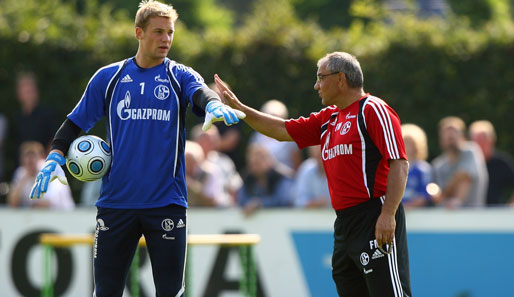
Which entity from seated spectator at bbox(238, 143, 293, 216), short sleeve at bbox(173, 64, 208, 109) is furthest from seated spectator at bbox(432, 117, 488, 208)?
short sleeve at bbox(173, 64, 208, 109)

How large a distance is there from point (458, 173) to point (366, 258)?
4818 millimetres

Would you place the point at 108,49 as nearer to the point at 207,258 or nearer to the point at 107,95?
the point at 207,258

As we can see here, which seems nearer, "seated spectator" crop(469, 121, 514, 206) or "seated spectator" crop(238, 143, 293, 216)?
"seated spectator" crop(238, 143, 293, 216)

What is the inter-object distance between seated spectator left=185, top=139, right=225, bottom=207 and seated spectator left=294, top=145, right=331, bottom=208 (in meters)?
1.02

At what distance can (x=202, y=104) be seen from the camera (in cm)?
614

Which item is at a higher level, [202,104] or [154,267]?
[202,104]

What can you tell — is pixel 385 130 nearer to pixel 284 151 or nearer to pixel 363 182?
pixel 363 182

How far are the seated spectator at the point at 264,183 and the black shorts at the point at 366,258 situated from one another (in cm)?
448

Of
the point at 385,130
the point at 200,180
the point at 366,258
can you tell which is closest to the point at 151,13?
the point at 385,130

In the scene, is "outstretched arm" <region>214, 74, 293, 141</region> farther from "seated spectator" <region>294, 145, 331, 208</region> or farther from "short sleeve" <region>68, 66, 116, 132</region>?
"seated spectator" <region>294, 145, 331, 208</region>

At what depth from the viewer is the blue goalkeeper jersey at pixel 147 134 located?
6371 millimetres

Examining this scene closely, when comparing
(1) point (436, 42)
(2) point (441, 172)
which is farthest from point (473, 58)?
(2) point (441, 172)

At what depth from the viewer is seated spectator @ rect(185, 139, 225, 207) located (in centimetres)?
1110

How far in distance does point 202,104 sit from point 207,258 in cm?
506
